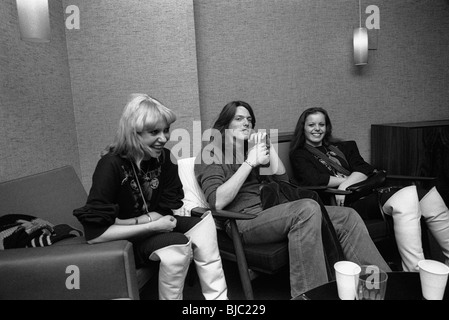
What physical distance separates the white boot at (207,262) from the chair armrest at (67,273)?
1.21ft

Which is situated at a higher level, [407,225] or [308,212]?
[308,212]

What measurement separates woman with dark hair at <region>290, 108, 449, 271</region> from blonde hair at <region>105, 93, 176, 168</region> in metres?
1.21

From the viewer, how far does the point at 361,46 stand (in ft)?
8.99

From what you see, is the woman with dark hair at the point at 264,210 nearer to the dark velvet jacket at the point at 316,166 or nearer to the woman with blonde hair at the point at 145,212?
the dark velvet jacket at the point at 316,166

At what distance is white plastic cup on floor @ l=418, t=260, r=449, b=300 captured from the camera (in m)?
0.98

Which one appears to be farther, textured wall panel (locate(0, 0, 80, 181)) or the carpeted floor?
the carpeted floor

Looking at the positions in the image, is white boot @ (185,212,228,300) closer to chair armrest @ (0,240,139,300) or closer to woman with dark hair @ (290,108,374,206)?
chair armrest @ (0,240,139,300)

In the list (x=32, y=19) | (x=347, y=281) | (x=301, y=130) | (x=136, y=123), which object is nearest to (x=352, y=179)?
(x=301, y=130)

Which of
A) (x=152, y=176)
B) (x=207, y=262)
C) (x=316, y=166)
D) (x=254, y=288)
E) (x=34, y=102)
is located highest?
(x=34, y=102)

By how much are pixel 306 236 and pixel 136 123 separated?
0.93 m

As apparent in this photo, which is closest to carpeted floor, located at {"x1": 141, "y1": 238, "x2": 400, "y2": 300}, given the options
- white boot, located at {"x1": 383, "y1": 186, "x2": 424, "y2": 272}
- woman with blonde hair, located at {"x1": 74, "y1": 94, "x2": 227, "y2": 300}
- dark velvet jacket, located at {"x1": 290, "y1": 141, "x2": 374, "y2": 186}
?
white boot, located at {"x1": 383, "y1": 186, "x2": 424, "y2": 272}

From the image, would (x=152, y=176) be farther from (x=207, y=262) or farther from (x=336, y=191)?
(x=336, y=191)
